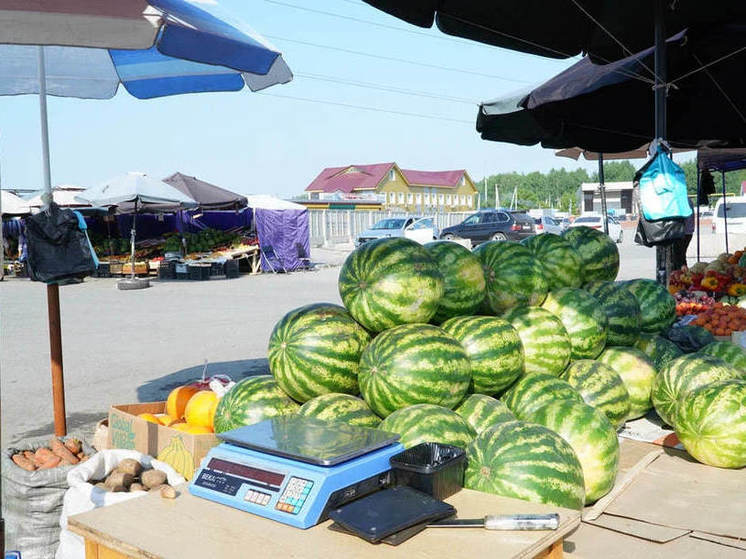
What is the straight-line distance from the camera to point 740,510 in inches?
102

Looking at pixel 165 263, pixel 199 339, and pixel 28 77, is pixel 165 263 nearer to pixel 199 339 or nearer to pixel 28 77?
pixel 199 339

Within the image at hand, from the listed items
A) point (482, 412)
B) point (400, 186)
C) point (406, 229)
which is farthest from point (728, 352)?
point (400, 186)

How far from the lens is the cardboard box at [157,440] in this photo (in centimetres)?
306

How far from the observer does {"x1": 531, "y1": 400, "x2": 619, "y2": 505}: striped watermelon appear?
273cm

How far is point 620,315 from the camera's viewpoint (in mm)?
4039

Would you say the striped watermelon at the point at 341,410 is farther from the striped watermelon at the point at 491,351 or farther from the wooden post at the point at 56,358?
the wooden post at the point at 56,358

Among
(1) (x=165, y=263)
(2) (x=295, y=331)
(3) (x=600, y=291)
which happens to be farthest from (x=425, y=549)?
(1) (x=165, y=263)

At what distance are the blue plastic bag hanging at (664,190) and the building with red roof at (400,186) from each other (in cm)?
5818

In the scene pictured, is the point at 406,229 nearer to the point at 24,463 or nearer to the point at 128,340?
the point at 128,340

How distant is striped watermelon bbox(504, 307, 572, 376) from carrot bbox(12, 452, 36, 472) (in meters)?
2.51

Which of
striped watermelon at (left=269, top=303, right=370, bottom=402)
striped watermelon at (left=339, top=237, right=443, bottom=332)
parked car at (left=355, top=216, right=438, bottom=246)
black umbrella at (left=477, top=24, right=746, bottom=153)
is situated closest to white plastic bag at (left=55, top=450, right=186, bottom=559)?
striped watermelon at (left=269, top=303, right=370, bottom=402)

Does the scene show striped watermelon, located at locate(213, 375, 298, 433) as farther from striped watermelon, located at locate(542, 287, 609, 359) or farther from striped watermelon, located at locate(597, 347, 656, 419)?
striped watermelon, located at locate(597, 347, 656, 419)

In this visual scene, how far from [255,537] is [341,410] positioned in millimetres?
1207

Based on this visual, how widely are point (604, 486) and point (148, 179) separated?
647 inches
